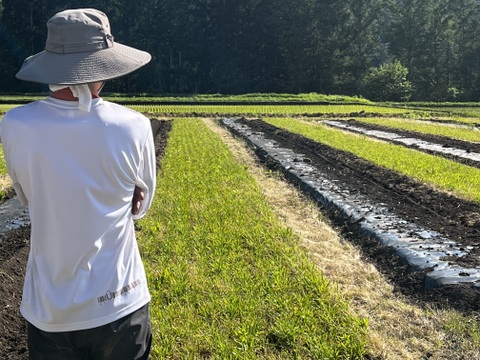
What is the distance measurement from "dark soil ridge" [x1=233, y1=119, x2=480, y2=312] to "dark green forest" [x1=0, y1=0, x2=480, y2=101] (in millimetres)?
41553

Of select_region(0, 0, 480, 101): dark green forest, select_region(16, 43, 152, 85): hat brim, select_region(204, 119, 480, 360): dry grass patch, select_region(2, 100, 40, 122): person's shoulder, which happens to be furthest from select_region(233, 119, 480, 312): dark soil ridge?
select_region(0, 0, 480, 101): dark green forest

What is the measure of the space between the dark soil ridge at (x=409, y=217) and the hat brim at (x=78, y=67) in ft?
10.8

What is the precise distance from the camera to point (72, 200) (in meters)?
1.69

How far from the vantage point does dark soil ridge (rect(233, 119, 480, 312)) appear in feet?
14.0

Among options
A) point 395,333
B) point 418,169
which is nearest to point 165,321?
point 395,333

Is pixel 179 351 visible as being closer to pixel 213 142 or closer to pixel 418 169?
pixel 418 169

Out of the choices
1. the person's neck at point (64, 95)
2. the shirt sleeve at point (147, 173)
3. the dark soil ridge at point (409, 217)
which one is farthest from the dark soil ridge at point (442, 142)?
the person's neck at point (64, 95)

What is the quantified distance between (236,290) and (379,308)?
3.59ft

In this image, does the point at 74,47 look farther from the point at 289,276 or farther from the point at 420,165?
the point at 420,165

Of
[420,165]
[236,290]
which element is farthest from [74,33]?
[420,165]

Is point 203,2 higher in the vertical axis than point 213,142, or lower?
higher

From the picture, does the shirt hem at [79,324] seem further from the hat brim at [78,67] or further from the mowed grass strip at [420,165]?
the mowed grass strip at [420,165]

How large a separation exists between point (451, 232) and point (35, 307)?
5.17 metres

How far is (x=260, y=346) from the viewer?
3299 mm
